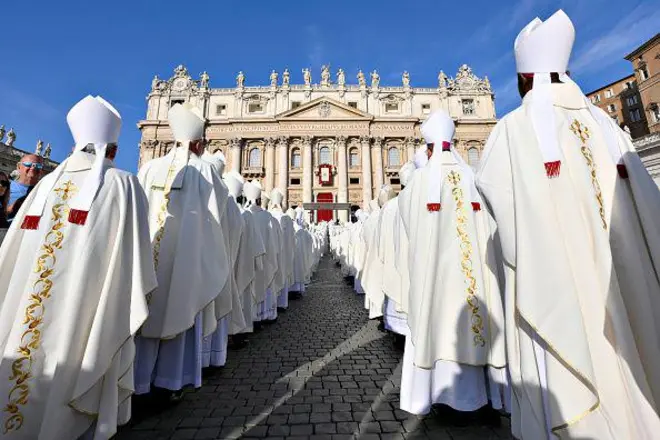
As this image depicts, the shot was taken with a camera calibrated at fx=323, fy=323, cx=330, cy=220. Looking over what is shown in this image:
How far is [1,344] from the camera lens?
1.90 m

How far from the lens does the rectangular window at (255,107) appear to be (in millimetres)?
40688

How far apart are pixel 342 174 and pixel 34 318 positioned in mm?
36233

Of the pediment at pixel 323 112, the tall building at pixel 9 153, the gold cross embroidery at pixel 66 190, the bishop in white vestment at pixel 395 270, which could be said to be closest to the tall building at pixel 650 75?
the pediment at pixel 323 112

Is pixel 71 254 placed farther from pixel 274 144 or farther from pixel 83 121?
pixel 274 144

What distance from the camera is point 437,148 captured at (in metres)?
3.13

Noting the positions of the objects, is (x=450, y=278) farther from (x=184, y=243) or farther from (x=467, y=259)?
(x=184, y=243)

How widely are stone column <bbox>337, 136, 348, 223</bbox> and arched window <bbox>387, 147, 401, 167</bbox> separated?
18.0 ft

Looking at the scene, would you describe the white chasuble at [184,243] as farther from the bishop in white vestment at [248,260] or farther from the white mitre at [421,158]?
the white mitre at [421,158]

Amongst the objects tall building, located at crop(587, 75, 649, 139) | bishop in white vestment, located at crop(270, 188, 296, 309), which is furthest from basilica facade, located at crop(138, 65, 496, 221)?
bishop in white vestment, located at crop(270, 188, 296, 309)

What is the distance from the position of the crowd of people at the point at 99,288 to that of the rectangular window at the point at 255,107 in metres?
40.4

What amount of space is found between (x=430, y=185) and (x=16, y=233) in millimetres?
3113

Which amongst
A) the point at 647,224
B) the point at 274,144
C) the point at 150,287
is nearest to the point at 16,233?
the point at 150,287

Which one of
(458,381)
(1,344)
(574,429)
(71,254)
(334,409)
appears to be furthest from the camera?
(334,409)

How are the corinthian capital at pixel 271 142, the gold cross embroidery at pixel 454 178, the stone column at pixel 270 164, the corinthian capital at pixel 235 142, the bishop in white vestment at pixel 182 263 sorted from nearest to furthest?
the bishop in white vestment at pixel 182 263 → the gold cross embroidery at pixel 454 178 → the stone column at pixel 270 164 → the corinthian capital at pixel 235 142 → the corinthian capital at pixel 271 142
